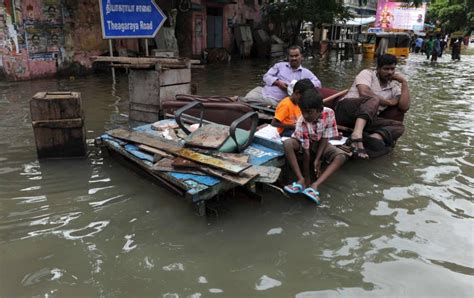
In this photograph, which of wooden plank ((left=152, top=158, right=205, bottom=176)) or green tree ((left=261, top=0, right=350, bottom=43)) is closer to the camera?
wooden plank ((left=152, top=158, right=205, bottom=176))

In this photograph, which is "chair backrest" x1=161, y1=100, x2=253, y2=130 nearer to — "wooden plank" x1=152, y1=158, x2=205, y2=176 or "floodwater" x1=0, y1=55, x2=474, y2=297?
"floodwater" x1=0, y1=55, x2=474, y2=297

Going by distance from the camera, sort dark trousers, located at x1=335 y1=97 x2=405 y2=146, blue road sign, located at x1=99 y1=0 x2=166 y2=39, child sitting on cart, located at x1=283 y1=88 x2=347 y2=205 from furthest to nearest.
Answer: blue road sign, located at x1=99 y1=0 x2=166 y2=39 → dark trousers, located at x1=335 y1=97 x2=405 y2=146 → child sitting on cart, located at x1=283 y1=88 x2=347 y2=205

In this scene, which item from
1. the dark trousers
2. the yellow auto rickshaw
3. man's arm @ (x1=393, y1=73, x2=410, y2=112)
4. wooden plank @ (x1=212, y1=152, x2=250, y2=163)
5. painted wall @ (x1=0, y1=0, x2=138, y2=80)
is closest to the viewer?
wooden plank @ (x1=212, y1=152, x2=250, y2=163)

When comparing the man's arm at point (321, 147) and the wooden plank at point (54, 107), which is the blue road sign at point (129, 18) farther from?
the man's arm at point (321, 147)

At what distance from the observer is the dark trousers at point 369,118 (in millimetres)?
4887

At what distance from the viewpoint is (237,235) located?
11.3ft

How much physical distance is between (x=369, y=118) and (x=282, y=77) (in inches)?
66.9

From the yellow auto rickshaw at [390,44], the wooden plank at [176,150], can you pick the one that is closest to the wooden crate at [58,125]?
the wooden plank at [176,150]

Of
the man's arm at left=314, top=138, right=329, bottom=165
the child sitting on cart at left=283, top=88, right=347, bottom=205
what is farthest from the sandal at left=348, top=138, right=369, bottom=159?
the man's arm at left=314, top=138, right=329, bottom=165

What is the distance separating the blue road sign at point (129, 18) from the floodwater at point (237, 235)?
414 centimetres

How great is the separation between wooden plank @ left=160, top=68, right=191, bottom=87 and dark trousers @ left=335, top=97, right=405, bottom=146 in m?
2.65

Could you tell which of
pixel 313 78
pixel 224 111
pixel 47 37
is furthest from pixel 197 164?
pixel 47 37

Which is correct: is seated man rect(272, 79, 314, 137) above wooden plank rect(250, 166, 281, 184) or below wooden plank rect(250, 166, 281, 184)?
above

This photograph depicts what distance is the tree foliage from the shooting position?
4369cm
